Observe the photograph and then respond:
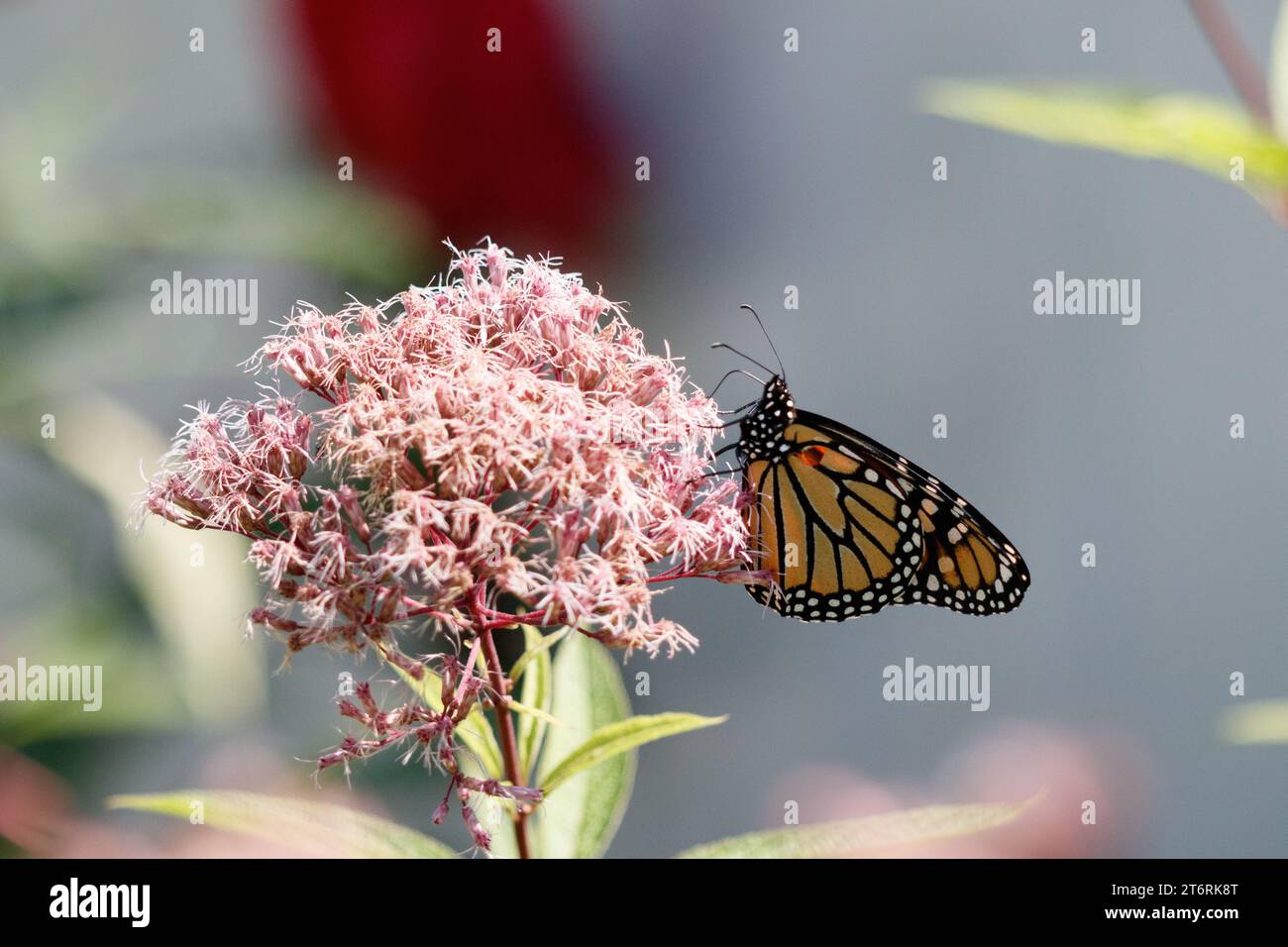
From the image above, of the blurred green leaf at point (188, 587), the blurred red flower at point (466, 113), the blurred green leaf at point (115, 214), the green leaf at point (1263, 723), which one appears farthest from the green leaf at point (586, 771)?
the blurred red flower at point (466, 113)

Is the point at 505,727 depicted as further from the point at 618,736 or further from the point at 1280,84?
the point at 1280,84

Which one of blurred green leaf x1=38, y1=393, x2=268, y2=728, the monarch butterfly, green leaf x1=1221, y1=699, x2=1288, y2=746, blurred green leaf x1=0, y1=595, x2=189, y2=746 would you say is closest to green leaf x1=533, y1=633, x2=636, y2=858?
the monarch butterfly

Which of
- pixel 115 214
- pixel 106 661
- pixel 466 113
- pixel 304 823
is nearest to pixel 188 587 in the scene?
pixel 106 661

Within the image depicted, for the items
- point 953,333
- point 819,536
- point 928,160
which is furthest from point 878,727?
point 819,536

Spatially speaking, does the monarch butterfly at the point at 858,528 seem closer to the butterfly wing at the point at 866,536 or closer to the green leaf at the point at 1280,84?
the butterfly wing at the point at 866,536

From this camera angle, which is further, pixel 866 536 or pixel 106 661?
pixel 106 661

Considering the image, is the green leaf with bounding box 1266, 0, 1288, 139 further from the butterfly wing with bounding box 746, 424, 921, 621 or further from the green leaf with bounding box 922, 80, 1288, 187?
the butterfly wing with bounding box 746, 424, 921, 621
